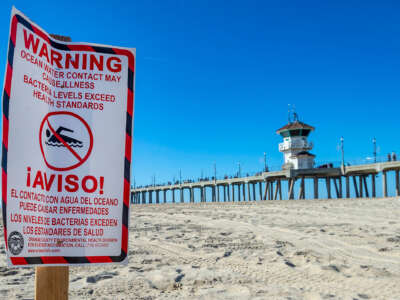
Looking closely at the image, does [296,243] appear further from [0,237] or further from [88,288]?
[0,237]

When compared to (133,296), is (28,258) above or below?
above

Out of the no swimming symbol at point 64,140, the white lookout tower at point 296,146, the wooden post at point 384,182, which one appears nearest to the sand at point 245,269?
the no swimming symbol at point 64,140

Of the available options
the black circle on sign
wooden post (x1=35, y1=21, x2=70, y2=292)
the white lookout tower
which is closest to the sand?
wooden post (x1=35, y1=21, x2=70, y2=292)

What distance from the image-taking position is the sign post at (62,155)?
183cm

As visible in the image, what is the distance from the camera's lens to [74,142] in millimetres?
1954

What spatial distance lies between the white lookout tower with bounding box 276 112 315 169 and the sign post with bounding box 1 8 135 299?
4035 centimetres

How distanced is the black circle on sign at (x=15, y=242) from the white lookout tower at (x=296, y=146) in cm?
4065

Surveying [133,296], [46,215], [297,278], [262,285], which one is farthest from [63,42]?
[297,278]

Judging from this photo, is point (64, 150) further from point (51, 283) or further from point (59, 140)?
point (51, 283)

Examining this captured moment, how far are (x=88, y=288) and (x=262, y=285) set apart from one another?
198 centimetres

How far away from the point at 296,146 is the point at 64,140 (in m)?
42.5

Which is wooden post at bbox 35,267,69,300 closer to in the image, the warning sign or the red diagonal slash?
the warning sign

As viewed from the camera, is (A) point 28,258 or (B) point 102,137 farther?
(B) point 102,137

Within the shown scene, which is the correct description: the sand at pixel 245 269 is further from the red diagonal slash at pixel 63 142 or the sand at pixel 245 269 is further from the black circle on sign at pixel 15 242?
the red diagonal slash at pixel 63 142
